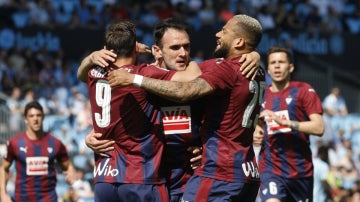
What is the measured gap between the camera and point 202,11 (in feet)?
87.2

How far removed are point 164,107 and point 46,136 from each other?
496 cm

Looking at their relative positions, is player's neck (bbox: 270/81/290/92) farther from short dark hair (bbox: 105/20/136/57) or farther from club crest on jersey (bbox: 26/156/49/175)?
short dark hair (bbox: 105/20/136/57)

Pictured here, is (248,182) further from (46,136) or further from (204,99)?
(46,136)

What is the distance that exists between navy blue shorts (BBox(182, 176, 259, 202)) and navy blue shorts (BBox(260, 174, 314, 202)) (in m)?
3.40

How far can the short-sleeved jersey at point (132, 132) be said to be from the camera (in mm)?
7945

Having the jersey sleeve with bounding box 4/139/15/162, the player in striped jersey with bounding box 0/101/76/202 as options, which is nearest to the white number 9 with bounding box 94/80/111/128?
the player in striped jersey with bounding box 0/101/76/202

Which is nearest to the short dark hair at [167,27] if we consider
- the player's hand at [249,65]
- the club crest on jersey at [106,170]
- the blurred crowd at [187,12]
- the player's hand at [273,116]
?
the player's hand at [249,65]

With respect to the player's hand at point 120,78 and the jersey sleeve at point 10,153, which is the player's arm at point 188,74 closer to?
the player's hand at point 120,78

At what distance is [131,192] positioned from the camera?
794cm

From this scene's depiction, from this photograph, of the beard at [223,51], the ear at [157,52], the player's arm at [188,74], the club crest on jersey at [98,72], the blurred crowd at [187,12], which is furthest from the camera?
the blurred crowd at [187,12]

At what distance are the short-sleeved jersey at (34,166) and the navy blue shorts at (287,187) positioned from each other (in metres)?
2.92

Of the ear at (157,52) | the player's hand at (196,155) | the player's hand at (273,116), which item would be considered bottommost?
A: the player's hand at (196,155)

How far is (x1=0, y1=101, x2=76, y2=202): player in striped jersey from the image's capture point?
40.3 ft

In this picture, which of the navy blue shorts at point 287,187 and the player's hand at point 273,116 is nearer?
the player's hand at point 273,116
